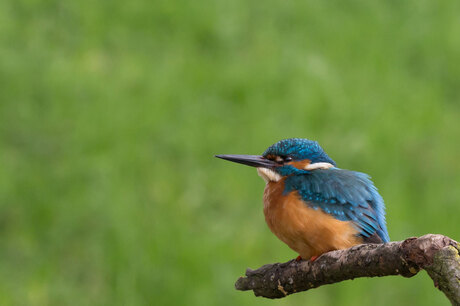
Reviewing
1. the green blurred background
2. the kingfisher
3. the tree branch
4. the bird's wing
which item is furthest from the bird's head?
the green blurred background

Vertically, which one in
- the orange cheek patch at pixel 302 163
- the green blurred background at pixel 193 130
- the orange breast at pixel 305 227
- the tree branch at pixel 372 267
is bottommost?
the tree branch at pixel 372 267

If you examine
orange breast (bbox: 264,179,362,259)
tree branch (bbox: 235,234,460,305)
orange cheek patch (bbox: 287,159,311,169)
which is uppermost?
orange cheek patch (bbox: 287,159,311,169)

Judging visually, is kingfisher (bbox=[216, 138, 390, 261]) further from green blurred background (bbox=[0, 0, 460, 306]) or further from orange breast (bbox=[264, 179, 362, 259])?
green blurred background (bbox=[0, 0, 460, 306])

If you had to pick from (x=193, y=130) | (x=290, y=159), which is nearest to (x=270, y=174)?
(x=290, y=159)

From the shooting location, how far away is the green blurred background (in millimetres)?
7266

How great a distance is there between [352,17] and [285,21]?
0.89 metres

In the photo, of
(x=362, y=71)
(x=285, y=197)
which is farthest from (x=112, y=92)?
(x=285, y=197)

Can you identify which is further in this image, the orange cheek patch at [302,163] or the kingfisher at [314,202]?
the orange cheek patch at [302,163]

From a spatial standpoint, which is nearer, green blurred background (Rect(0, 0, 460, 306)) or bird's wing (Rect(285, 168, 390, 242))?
bird's wing (Rect(285, 168, 390, 242))

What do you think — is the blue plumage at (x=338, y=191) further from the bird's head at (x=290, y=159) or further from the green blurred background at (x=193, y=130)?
the green blurred background at (x=193, y=130)

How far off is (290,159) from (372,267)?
1.47 meters

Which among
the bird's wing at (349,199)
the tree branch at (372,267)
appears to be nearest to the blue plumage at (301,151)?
the bird's wing at (349,199)

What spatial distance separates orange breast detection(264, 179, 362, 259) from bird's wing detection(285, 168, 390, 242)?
0.04 meters

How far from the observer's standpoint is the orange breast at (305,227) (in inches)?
148
